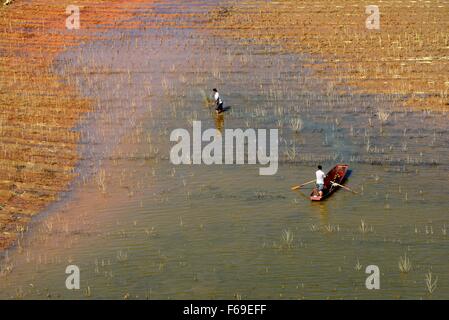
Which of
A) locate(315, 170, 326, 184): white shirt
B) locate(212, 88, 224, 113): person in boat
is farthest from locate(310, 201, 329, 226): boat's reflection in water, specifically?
locate(212, 88, 224, 113): person in boat

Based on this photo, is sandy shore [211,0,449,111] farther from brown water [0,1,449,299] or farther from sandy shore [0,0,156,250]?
sandy shore [0,0,156,250]

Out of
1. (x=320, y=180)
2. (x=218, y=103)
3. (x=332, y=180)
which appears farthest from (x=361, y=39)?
(x=320, y=180)

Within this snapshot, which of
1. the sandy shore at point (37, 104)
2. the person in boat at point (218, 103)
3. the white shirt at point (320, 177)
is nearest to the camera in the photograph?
the white shirt at point (320, 177)

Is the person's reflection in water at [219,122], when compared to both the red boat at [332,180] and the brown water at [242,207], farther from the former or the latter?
the red boat at [332,180]

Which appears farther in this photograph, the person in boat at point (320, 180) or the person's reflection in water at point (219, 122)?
the person's reflection in water at point (219, 122)

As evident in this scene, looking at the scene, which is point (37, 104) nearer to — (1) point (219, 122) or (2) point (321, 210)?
(1) point (219, 122)

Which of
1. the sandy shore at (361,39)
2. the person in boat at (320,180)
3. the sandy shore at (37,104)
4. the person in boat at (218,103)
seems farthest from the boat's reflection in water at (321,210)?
the sandy shore at (361,39)
